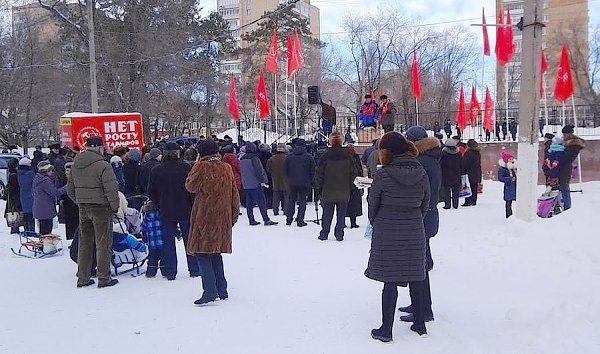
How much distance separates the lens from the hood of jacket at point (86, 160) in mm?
7168

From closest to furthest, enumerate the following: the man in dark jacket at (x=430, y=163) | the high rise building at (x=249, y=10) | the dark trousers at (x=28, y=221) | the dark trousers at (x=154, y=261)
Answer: the man in dark jacket at (x=430, y=163) → the dark trousers at (x=154, y=261) → the dark trousers at (x=28, y=221) → the high rise building at (x=249, y=10)

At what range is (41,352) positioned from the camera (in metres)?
5.16

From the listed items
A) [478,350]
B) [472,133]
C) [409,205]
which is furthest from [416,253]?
[472,133]

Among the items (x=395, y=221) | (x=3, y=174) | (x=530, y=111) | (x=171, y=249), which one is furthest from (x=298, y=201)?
(x=3, y=174)

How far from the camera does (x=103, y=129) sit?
19.2 meters

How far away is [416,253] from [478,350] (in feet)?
3.00

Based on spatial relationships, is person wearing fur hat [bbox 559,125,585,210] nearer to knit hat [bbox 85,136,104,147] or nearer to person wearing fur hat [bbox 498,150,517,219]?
person wearing fur hat [bbox 498,150,517,219]

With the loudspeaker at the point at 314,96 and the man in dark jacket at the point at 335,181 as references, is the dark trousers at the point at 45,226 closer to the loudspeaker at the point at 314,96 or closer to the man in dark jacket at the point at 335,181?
the man in dark jacket at the point at 335,181

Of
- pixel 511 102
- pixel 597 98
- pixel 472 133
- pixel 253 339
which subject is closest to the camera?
pixel 253 339

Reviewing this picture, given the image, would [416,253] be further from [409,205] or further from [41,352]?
[41,352]

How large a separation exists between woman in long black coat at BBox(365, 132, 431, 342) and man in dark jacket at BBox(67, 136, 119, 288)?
347 cm

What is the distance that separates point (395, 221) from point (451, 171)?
30.3 ft

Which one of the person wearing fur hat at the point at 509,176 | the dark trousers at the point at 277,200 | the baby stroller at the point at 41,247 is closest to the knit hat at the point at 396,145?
the baby stroller at the point at 41,247

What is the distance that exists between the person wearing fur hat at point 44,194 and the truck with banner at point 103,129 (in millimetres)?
8632
